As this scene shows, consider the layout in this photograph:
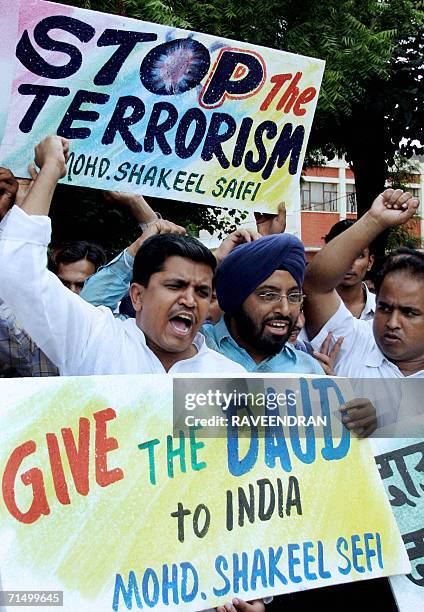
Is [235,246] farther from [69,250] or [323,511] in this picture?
[323,511]

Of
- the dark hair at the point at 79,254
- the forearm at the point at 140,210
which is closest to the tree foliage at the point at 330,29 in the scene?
the dark hair at the point at 79,254

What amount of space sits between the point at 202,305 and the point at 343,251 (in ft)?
2.39

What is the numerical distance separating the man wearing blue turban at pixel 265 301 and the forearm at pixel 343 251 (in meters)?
0.24

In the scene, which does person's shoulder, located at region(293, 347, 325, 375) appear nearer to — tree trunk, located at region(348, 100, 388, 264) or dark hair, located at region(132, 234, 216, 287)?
dark hair, located at region(132, 234, 216, 287)

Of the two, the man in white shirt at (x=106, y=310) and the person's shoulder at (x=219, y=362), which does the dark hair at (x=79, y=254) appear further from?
the person's shoulder at (x=219, y=362)

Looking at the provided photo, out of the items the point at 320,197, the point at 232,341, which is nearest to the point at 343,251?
the point at 232,341

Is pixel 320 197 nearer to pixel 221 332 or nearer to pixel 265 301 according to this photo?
pixel 221 332

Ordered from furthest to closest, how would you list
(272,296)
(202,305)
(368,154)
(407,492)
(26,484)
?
(368,154) → (272,296) → (202,305) → (407,492) → (26,484)

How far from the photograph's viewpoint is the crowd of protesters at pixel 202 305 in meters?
2.40

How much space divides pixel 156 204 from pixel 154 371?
5.78 m

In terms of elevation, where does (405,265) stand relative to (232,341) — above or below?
above

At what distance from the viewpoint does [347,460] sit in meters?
2.43

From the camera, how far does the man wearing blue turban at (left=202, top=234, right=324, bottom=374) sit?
284 cm

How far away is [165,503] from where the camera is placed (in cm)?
225
